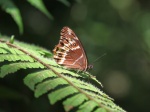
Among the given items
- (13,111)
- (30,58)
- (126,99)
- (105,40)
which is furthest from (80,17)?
(30,58)

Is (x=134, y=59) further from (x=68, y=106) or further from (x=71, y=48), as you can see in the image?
(x=68, y=106)

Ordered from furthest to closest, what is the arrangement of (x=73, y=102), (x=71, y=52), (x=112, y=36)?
1. (x=112, y=36)
2. (x=71, y=52)
3. (x=73, y=102)

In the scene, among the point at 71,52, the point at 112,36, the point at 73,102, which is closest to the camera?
the point at 73,102

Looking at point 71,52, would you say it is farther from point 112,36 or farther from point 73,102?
point 112,36

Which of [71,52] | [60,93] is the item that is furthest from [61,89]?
[71,52]

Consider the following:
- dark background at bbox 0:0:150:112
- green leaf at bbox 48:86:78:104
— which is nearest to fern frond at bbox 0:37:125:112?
green leaf at bbox 48:86:78:104

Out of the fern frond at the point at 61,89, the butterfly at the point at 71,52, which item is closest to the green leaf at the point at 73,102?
the fern frond at the point at 61,89

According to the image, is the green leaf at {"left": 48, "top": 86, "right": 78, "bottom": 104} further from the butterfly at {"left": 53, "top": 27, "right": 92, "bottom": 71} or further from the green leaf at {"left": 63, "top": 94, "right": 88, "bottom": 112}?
the butterfly at {"left": 53, "top": 27, "right": 92, "bottom": 71}

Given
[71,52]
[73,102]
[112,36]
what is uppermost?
[112,36]
